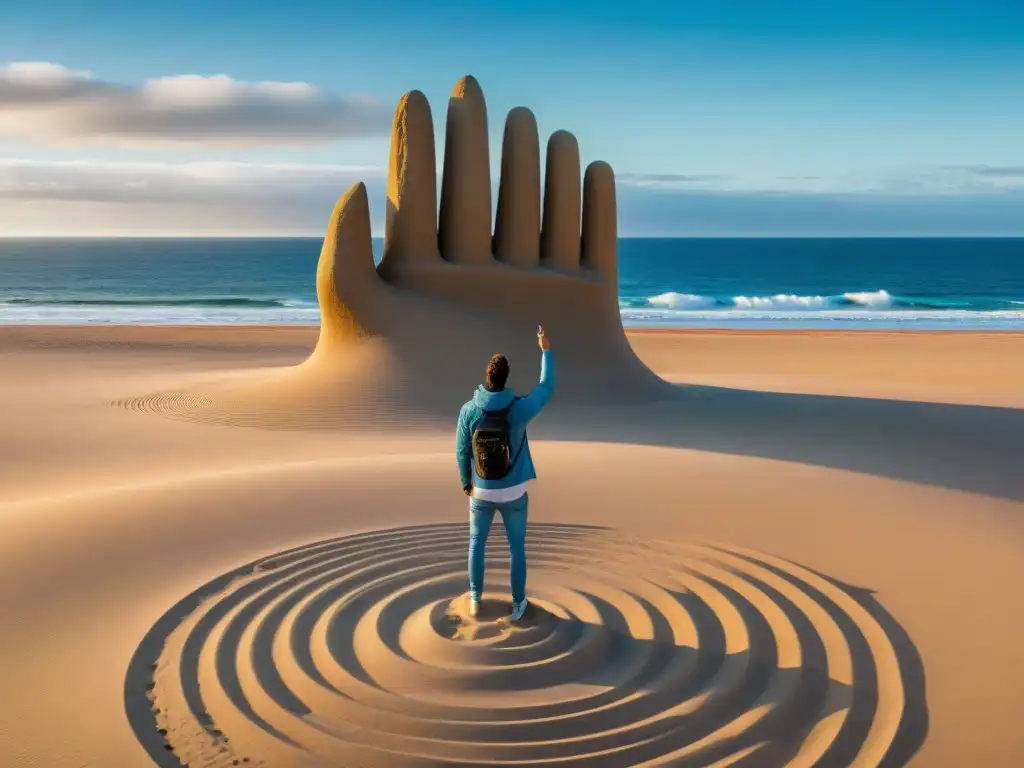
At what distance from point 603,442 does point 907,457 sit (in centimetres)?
453

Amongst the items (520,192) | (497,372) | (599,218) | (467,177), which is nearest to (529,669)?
(497,372)

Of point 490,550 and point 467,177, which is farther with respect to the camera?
point 467,177

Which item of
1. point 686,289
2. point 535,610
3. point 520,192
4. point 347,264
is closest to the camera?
point 535,610

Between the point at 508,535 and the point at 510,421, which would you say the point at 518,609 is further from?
the point at 510,421

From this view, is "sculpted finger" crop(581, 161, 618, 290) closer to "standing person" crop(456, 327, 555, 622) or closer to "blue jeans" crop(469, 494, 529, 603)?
"standing person" crop(456, 327, 555, 622)

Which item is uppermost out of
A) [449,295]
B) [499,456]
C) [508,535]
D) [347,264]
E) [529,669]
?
[347,264]

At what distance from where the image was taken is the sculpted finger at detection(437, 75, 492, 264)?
717 inches

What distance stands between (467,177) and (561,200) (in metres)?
2.28

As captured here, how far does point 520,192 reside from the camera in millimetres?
18812

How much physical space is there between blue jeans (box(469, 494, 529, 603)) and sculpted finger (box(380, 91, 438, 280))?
12203mm

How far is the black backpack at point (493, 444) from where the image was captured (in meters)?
6.27

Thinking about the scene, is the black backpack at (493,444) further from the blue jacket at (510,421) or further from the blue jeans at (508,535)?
the blue jeans at (508,535)

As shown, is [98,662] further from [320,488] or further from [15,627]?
[320,488]

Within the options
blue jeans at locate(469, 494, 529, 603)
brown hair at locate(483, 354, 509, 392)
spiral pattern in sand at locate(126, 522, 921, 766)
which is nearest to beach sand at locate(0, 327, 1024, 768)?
spiral pattern in sand at locate(126, 522, 921, 766)
